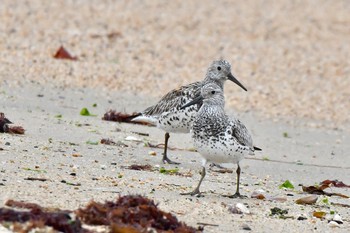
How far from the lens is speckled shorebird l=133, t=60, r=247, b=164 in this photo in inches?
468

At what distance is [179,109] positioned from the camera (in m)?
11.9

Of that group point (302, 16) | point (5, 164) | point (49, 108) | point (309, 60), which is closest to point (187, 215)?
point (5, 164)

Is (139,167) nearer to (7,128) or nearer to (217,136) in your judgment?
(217,136)

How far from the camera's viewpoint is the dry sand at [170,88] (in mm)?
9441

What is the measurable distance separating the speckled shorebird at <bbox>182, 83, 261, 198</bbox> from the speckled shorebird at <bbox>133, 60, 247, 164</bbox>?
5.03ft

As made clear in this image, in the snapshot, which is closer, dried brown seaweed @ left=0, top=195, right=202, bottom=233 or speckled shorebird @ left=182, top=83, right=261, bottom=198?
dried brown seaweed @ left=0, top=195, right=202, bottom=233

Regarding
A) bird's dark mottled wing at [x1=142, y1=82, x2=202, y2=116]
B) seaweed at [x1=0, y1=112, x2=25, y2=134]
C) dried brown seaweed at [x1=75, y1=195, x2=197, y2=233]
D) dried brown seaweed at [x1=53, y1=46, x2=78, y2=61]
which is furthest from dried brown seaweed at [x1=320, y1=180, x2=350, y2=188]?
dried brown seaweed at [x1=53, y1=46, x2=78, y2=61]

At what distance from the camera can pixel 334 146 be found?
49.9 feet

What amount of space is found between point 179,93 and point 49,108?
9.86 ft

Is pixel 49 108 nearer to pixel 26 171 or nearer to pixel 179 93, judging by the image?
pixel 179 93

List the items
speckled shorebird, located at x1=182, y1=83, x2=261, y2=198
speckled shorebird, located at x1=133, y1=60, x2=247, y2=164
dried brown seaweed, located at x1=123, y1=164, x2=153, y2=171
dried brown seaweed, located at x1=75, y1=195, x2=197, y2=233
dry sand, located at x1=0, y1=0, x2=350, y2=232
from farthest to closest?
speckled shorebird, located at x1=133, y1=60, x2=247, y2=164 < dried brown seaweed, located at x1=123, y1=164, x2=153, y2=171 < speckled shorebird, located at x1=182, y1=83, x2=261, y2=198 < dry sand, located at x1=0, y1=0, x2=350, y2=232 < dried brown seaweed, located at x1=75, y1=195, x2=197, y2=233

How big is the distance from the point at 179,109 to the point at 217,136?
2282 mm

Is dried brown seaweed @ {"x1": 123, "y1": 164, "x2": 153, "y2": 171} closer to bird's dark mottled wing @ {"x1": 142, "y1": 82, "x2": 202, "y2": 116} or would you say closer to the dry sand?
the dry sand

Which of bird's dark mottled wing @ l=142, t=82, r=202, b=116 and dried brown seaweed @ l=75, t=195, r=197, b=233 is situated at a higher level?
bird's dark mottled wing @ l=142, t=82, r=202, b=116
